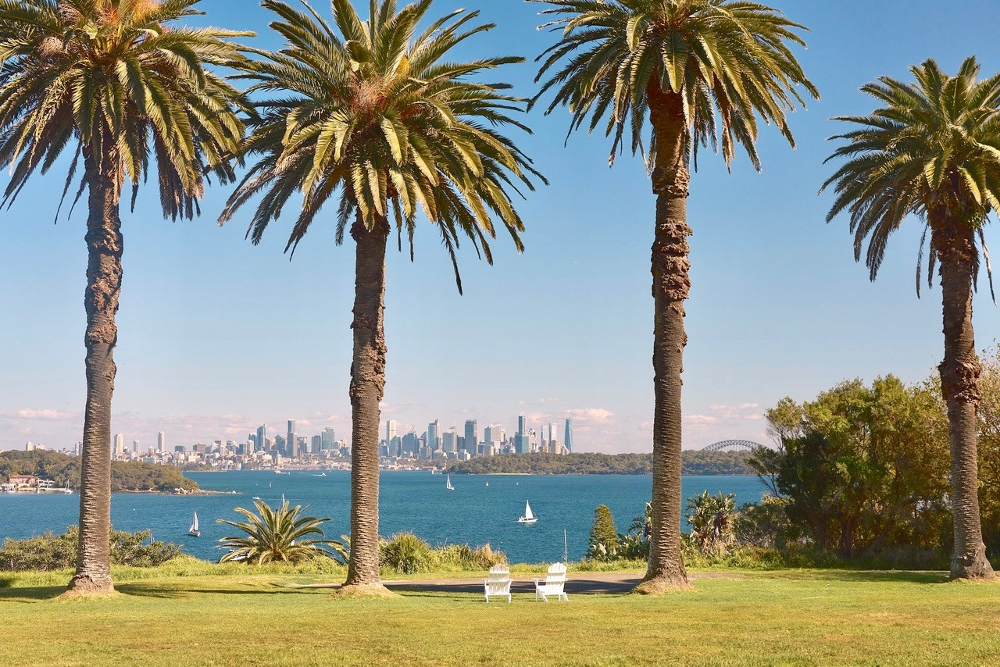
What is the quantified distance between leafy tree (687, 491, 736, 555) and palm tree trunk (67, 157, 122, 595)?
23.6 m

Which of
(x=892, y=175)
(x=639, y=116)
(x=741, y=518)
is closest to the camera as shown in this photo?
(x=639, y=116)

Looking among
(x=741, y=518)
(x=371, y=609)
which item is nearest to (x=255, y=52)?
(x=371, y=609)

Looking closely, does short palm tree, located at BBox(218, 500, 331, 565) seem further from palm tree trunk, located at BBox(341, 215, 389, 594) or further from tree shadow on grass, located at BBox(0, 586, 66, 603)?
palm tree trunk, located at BBox(341, 215, 389, 594)

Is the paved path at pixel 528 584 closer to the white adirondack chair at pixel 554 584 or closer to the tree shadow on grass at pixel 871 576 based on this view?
the white adirondack chair at pixel 554 584

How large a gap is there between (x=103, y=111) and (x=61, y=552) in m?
34.5

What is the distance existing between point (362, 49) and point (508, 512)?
156 m

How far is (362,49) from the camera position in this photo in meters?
21.0

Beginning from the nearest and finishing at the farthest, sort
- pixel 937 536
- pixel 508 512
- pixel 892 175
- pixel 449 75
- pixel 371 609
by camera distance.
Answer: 1. pixel 371 609
2. pixel 449 75
3. pixel 892 175
4. pixel 937 536
5. pixel 508 512

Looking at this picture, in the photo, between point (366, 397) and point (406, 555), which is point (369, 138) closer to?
point (366, 397)

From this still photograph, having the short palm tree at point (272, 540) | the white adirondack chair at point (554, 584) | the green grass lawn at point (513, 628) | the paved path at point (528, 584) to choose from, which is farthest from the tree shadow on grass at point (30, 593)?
the white adirondack chair at point (554, 584)

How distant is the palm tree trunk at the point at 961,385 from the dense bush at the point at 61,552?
3512 centimetres

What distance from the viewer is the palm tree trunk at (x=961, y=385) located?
2591 centimetres

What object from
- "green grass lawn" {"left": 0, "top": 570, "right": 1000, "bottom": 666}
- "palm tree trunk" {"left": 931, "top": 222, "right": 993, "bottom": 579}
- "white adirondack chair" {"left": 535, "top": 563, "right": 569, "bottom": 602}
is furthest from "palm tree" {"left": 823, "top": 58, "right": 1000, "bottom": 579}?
"white adirondack chair" {"left": 535, "top": 563, "right": 569, "bottom": 602}

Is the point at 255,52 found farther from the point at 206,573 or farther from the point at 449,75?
the point at 206,573
